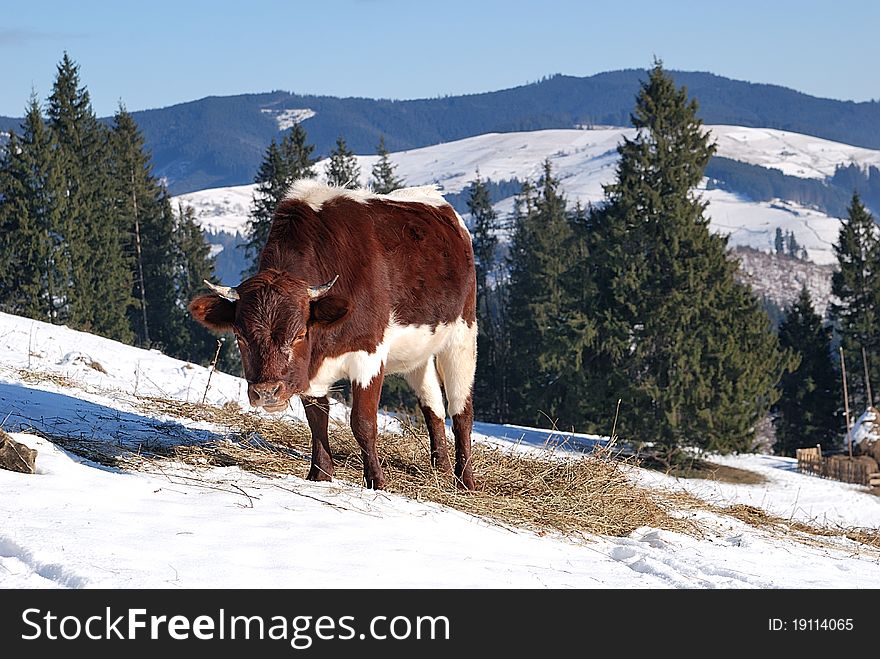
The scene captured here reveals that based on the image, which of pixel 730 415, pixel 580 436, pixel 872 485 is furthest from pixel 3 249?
pixel 872 485

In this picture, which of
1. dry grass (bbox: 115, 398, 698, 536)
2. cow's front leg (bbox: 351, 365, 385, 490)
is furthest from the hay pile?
cow's front leg (bbox: 351, 365, 385, 490)

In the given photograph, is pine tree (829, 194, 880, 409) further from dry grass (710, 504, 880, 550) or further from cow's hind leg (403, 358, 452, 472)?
cow's hind leg (403, 358, 452, 472)

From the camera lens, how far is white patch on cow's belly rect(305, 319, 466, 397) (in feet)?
27.3

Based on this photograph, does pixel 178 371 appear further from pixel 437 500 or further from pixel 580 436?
pixel 580 436

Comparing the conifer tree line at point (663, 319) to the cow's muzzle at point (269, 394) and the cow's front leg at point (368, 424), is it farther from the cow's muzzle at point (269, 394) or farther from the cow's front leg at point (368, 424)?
the cow's muzzle at point (269, 394)

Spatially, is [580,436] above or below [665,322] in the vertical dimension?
below

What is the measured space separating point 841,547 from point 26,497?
7.52 m

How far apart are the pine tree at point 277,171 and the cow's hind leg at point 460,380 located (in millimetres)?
47729

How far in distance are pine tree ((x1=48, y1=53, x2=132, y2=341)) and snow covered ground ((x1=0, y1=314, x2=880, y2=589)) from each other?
1762 inches

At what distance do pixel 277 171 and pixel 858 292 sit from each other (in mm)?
34415

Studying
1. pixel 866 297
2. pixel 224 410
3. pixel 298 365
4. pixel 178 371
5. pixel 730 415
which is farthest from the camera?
pixel 866 297

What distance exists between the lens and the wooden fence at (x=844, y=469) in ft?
135

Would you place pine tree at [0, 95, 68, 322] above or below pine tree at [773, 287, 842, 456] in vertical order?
above
